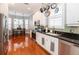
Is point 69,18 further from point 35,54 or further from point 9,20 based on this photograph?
point 9,20

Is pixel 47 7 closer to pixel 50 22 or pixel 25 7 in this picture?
pixel 50 22

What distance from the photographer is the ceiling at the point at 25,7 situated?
197 centimetres

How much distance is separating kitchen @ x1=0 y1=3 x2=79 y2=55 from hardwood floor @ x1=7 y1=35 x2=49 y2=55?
91mm

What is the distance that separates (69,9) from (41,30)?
79 cm

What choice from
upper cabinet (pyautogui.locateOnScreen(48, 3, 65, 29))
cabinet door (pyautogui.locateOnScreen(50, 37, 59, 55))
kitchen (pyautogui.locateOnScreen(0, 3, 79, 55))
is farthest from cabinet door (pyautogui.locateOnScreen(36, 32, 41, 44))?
upper cabinet (pyautogui.locateOnScreen(48, 3, 65, 29))

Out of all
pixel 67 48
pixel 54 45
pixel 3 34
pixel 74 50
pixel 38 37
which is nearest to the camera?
pixel 74 50

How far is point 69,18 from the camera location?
216 cm

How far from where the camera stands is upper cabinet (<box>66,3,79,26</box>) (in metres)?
1.96

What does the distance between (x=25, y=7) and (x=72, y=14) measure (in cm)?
92

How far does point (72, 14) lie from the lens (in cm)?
209

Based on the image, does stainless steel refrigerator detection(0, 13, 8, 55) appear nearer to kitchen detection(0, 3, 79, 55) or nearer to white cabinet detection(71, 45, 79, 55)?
kitchen detection(0, 3, 79, 55)

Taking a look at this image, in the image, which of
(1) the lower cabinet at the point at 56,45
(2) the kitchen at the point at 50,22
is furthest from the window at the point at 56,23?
(1) the lower cabinet at the point at 56,45

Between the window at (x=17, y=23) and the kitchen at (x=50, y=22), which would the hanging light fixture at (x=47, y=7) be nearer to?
the kitchen at (x=50, y=22)

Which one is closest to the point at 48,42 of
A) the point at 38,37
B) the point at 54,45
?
the point at 54,45
